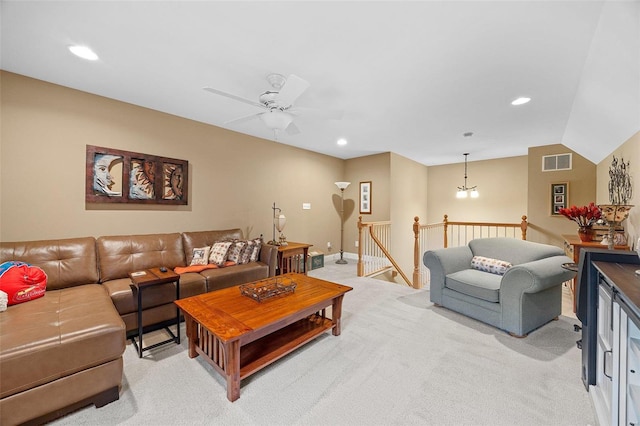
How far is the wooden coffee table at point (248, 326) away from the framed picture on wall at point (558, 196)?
4.99m

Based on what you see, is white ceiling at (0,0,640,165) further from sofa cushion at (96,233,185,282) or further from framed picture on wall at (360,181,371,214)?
framed picture on wall at (360,181,371,214)

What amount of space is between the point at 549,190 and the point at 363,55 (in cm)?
506

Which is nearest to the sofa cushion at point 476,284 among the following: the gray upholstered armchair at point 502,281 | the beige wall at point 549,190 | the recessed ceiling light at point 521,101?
the gray upholstered armchair at point 502,281

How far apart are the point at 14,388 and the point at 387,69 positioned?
3.41 metres

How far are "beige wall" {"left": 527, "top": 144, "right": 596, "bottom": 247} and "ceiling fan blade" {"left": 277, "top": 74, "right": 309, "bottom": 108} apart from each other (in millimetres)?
5419

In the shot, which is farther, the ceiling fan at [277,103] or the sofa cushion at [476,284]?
the sofa cushion at [476,284]

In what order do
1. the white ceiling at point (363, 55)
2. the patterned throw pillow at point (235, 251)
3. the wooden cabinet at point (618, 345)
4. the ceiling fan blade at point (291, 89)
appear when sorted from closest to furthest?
the wooden cabinet at point (618, 345), the white ceiling at point (363, 55), the ceiling fan blade at point (291, 89), the patterned throw pillow at point (235, 251)

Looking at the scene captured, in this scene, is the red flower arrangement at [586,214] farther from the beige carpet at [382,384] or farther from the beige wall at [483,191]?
the beige wall at [483,191]

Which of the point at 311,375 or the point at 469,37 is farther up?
the point at 469,37

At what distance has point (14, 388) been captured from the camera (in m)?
1.39

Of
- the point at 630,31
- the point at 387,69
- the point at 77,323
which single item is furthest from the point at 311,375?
the point at 630,31

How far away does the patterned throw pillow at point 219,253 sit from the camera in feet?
11.1

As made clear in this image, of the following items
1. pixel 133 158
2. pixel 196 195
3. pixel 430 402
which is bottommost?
pixel 430 402

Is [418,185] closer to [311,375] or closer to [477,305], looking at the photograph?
[477,305]
